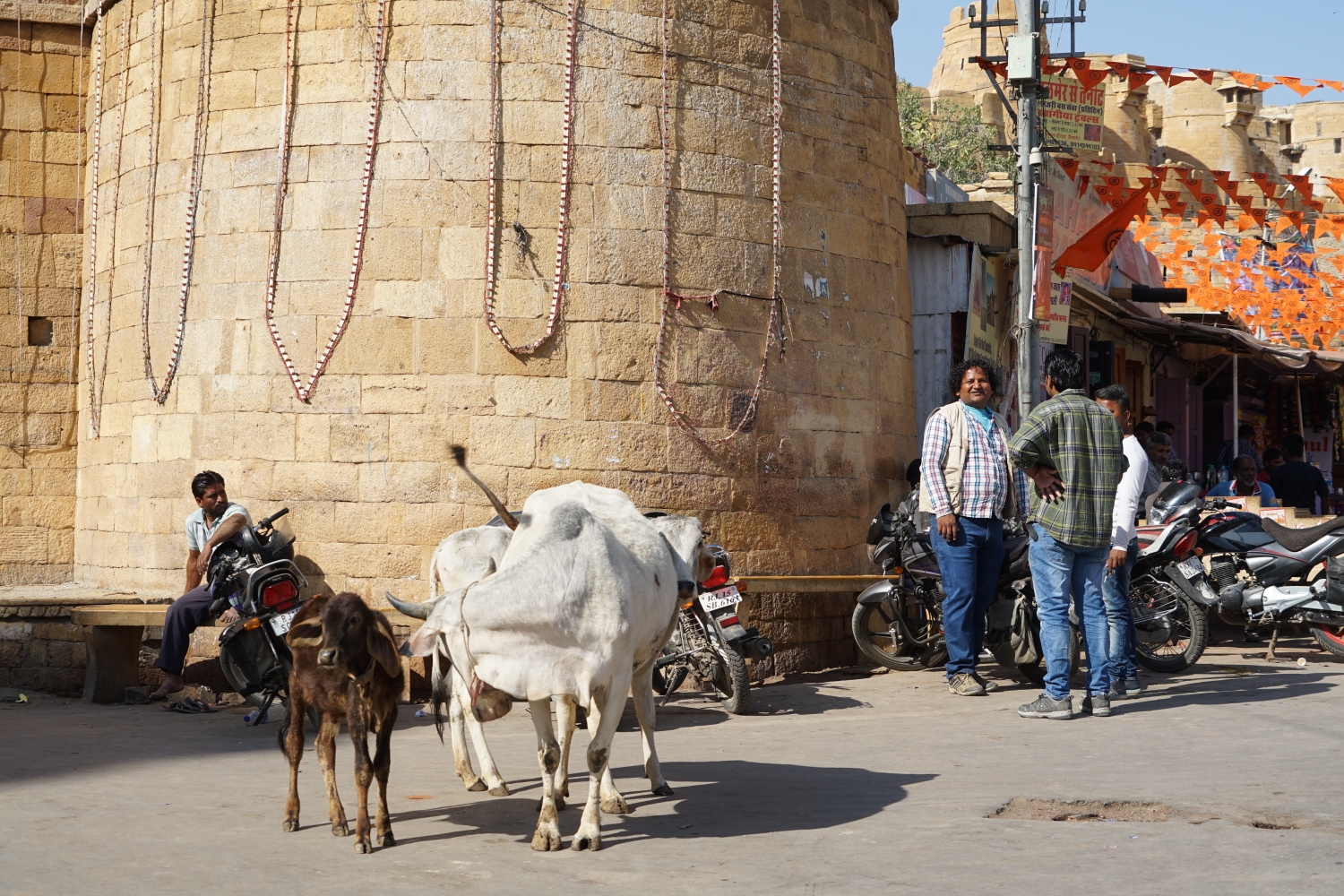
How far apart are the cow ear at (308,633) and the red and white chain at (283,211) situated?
13.0 feet

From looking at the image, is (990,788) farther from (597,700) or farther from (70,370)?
(70,370)

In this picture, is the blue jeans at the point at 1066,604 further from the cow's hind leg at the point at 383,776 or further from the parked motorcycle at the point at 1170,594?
the cow's hind leg at the point at 383,776

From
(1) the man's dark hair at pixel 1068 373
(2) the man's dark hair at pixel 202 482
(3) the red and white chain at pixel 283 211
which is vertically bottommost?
(2) the man's dark hair at pixel 202 482

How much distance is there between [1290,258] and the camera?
2278cm

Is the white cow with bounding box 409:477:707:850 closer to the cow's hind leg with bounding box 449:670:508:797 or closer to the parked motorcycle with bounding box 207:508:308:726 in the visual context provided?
the cow's hind leg with bounding box 449:670:508:797

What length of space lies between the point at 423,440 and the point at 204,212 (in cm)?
223

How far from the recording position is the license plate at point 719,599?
25.5 feet

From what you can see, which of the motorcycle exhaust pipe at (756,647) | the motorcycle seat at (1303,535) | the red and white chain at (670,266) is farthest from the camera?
the motorcycle seat at (1303,535)

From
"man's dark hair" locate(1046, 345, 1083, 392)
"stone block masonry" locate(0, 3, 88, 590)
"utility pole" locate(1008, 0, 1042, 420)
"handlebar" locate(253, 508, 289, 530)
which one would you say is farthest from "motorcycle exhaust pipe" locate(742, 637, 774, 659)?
"stone block masonry" locate(0, 3, 88, 590)

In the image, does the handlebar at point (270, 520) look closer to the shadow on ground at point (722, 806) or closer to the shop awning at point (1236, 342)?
the shadow on ground at point (722, 806)

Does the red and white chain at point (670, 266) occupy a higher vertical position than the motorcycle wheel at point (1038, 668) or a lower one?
higher

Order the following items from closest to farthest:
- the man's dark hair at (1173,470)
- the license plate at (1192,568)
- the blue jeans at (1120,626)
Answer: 1. the blue jeans at (1120,626)
2. the license plate at (1192,568)
3. the man's dark hair at (1173,470)

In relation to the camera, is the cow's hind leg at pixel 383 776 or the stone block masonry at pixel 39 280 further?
the stone block masonry at pixel 39 280

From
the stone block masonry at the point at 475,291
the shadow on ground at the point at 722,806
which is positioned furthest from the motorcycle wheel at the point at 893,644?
the shadow on ground at the point at 722,806
